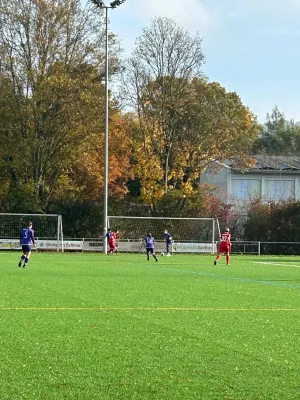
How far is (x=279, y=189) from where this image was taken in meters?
68.6

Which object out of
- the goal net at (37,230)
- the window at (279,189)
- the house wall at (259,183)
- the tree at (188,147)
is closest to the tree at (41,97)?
the goal net at (37,230)

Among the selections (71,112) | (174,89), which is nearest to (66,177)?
(71,112)

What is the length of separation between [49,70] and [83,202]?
1007 centimetres

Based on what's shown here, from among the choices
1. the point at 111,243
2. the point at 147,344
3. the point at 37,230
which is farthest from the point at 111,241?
the point at 147,344

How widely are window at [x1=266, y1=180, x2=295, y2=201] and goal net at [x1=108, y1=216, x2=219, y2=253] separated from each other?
55.8ft

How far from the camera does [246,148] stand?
194 ft

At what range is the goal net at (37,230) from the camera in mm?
47306

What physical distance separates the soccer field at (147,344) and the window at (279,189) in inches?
1992

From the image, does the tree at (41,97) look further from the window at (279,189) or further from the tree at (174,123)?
the window at (279,189)

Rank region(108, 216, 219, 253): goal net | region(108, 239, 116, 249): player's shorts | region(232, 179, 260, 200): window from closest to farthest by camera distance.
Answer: region(108, 239, 116, 249): player's shorts, region(108, 216, 219, 253): goal net, region(232, 179, 260, 200): window

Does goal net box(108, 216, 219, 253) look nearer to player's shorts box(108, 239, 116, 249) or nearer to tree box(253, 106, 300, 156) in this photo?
player's shorts box(108, 239, 116, 249)

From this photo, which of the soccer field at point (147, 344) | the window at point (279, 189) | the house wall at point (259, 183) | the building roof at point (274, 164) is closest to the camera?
the soccer field at point (147, 344)

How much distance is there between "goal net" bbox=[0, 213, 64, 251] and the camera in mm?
47306

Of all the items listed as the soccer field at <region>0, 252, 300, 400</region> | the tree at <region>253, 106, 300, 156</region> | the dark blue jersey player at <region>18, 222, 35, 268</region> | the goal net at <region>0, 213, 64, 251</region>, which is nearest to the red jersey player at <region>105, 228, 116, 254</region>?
the goal net at <region>0, 213, 64, 251</region>
